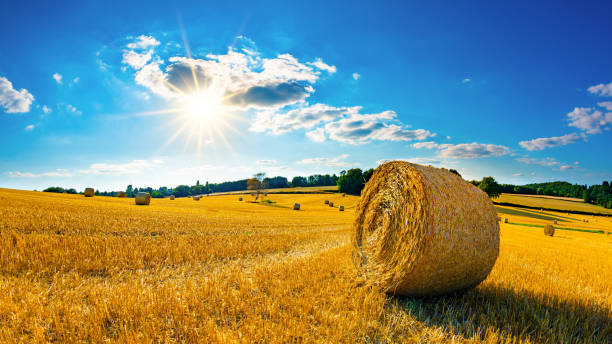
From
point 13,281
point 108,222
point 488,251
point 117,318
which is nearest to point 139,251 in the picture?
point 13,281

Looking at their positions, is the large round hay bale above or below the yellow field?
above

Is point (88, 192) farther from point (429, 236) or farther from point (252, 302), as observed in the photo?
point (429, 236)

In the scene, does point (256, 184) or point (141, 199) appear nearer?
point (141, 199)

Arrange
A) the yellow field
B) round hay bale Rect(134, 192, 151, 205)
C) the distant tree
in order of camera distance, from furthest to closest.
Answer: the distant tree
round hay bale Rect(134, 192, 151, 205)
the yellow field

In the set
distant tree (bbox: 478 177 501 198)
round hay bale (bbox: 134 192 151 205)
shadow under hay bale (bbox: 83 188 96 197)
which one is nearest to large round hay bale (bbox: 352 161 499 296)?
round hay bale (bbox: 134 192 151 205)

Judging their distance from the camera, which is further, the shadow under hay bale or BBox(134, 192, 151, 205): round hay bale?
the shadow under hay bale

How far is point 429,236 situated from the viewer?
4.67 metres

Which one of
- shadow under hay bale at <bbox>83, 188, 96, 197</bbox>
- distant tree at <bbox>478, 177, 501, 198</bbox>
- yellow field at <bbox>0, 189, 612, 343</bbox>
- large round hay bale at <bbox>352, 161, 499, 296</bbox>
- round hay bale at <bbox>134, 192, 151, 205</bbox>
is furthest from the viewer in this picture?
distant tree at <bbox>478, 177, 501, 198</bbox>

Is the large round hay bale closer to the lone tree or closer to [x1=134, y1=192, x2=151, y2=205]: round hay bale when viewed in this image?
[x1=134, y1=192, x2=151, y2=205]: round hay bale

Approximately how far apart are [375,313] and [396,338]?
627 millimetres

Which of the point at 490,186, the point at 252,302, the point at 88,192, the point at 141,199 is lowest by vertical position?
the point at 252,302

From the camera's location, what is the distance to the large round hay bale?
4762 millimetres

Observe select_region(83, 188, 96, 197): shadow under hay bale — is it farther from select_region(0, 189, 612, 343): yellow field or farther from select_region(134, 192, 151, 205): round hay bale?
select_region(0, 189, 612, 343): yellow field

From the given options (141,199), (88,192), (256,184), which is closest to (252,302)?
(141,199)
